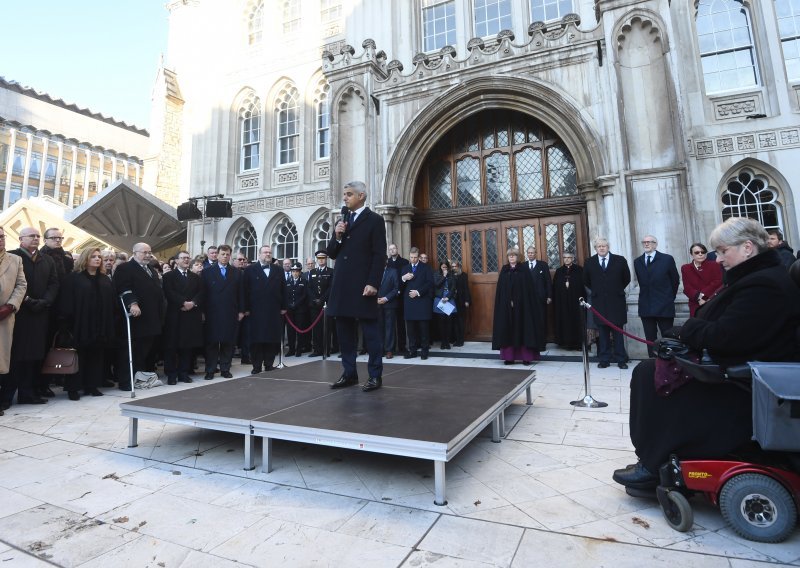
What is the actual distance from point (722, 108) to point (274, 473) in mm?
10134

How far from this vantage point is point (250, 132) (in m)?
14.3

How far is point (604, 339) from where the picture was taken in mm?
6859

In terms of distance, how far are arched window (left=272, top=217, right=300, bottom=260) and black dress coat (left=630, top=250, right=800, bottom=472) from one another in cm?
1181

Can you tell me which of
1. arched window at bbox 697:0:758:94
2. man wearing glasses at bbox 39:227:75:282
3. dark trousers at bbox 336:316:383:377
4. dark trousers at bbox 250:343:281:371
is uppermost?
arched window at bbox 697:0:758:94

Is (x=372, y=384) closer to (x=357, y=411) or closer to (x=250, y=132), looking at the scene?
(x=357, y=411)

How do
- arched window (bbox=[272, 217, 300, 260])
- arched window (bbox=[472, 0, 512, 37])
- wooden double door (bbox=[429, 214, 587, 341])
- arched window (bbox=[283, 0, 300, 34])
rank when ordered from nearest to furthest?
wooden double door (bbox=[429, 214, 587, 341]), arched window (bbox=[472, 0, 512, 37]), arched window (bbox=[272, 217, 300, 260]), arched window (bbox=[283, 0, 300, 34])

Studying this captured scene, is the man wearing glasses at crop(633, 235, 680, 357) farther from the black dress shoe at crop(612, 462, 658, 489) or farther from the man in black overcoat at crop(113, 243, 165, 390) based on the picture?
the man in black overcoat at crop(113, 243, 165, 390)

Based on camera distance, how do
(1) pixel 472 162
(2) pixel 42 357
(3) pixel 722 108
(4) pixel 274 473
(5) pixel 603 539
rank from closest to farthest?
(5) pixel 603 539 → (4) pixel 274 473 → (2) pixel 42 357 → (3) pixel 722 108 → (1) pixel 472 162

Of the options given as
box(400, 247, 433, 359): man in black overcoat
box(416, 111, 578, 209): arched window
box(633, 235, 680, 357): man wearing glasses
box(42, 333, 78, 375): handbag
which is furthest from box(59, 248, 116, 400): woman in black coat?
box(633, 235, 680, 357): man wearing glasses

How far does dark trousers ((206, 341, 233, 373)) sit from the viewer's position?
679 centimetres

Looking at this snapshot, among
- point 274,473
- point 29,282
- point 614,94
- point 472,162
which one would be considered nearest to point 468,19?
point 472,162

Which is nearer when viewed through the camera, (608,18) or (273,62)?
(608,18)

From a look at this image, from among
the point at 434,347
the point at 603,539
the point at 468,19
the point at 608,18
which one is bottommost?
the point at 603,539

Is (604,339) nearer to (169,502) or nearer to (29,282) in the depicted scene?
(169,502)
